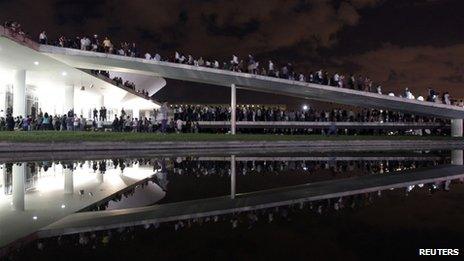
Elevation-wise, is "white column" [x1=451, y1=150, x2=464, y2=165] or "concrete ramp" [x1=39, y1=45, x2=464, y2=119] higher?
"concrete ramp" [x1=39, y1=45, x2=464, y2=119]

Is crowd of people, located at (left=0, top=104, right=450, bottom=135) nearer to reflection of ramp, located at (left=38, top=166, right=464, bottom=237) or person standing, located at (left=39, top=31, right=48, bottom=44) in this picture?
person standing, located at (left=39, top=31, right=48, bottom=44)

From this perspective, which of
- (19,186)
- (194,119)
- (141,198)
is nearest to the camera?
(141,198)

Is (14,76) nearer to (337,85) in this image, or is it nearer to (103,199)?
(337,85)

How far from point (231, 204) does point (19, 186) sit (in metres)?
4.63

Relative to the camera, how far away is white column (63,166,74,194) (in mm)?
10328

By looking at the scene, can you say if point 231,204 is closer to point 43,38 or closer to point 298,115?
point 43,38

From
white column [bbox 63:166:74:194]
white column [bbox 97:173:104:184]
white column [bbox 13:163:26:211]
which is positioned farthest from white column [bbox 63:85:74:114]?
white column [bbox 97:173:104:184]

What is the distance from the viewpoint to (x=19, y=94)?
30125mm

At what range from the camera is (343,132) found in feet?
146

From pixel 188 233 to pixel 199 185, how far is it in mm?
5101

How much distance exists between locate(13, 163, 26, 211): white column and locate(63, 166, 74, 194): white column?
797 millimetres

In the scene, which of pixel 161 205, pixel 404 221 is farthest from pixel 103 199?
pixel 404 221

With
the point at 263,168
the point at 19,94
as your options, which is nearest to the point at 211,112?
the point at 19,94

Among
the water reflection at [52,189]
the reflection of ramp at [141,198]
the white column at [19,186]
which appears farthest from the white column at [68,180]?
the reflection of ramp at [141,198]
